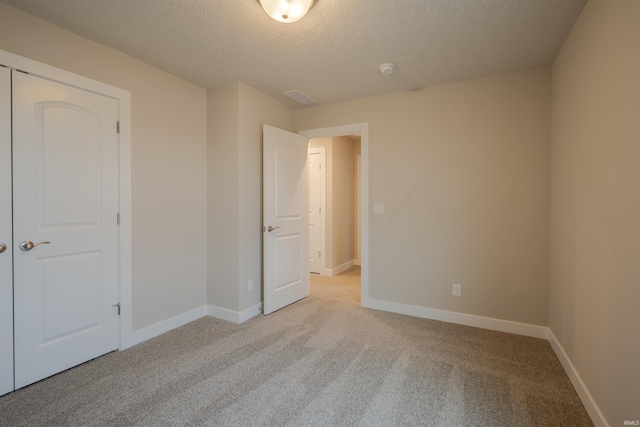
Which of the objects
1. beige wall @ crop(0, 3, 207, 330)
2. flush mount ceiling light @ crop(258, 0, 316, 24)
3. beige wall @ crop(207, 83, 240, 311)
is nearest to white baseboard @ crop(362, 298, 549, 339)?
beige wall @ crop(207, 83, 240, 311)

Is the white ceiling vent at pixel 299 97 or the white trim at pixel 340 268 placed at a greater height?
the white ceiling vent at pixel 299 97

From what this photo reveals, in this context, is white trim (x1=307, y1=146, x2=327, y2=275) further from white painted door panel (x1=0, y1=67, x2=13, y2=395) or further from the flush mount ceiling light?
white painted door panel (x1=0, y1=67, x2=13, y2=395)

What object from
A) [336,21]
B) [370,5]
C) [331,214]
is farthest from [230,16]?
[331,214]

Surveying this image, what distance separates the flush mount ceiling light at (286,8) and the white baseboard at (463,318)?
2830 mm

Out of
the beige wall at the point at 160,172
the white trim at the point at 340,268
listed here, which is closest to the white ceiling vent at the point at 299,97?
the beige wall at the point at 160,172

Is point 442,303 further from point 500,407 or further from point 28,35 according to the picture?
point 28,35

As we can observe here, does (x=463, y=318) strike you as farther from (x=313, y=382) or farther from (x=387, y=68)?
(x=387, y=68)

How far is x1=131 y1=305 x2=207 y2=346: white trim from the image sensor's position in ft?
8.27

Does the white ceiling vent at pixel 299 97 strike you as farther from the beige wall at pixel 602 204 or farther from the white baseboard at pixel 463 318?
the white baseboard at pixel 463 318

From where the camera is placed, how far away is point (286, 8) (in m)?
1.71

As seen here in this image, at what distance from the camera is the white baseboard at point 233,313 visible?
296 cm

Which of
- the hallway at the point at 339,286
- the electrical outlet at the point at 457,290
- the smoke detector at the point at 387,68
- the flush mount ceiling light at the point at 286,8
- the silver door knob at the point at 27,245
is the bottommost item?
the hallway at the point at 339,286

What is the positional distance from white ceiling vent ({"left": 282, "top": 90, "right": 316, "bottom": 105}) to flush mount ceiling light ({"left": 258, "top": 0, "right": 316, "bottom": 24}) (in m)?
1.39

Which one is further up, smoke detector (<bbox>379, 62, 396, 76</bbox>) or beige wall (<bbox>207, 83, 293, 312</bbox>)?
smoke detector (<bbox>379, 62, 396, 76</bbox>)
